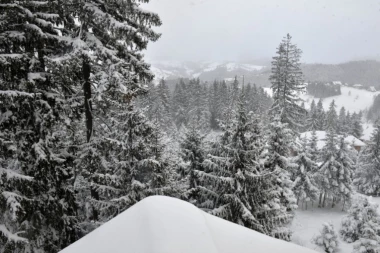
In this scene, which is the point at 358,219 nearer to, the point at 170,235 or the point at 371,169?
the point at 371,169

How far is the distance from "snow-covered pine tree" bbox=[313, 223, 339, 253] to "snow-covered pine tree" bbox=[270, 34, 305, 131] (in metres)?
11.0

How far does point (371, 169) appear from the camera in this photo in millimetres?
39250

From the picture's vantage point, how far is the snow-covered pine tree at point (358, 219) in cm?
1964

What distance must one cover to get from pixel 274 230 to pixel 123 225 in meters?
12.2

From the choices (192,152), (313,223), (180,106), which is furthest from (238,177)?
(180,106)

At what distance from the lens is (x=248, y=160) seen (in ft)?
41.9

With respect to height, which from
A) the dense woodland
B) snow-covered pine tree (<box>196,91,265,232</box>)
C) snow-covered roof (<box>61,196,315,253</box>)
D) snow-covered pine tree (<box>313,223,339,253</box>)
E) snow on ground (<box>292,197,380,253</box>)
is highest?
the dense woodland

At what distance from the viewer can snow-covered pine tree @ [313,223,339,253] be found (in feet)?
73.6

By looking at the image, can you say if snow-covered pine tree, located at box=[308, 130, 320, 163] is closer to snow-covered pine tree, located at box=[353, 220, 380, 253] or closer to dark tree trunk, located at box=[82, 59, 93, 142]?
snow-covered pine tree, located at box=[353, 220, 380, 253]

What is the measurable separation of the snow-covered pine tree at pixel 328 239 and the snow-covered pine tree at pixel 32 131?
71.3 feet

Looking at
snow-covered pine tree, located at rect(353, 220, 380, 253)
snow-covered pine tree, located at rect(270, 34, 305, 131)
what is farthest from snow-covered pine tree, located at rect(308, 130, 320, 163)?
snow-covered pine tree, located at rect(353, 220, 380, 253)

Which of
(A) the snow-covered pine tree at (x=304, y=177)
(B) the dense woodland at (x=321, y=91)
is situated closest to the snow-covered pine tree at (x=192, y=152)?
(A) the snow-covered pine tree at (x=304, y=177)

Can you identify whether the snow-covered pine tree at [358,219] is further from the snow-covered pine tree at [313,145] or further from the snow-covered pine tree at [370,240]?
the snow-covered pine tree at [313,145]

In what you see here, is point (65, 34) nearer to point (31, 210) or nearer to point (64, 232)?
point (31, 210)
